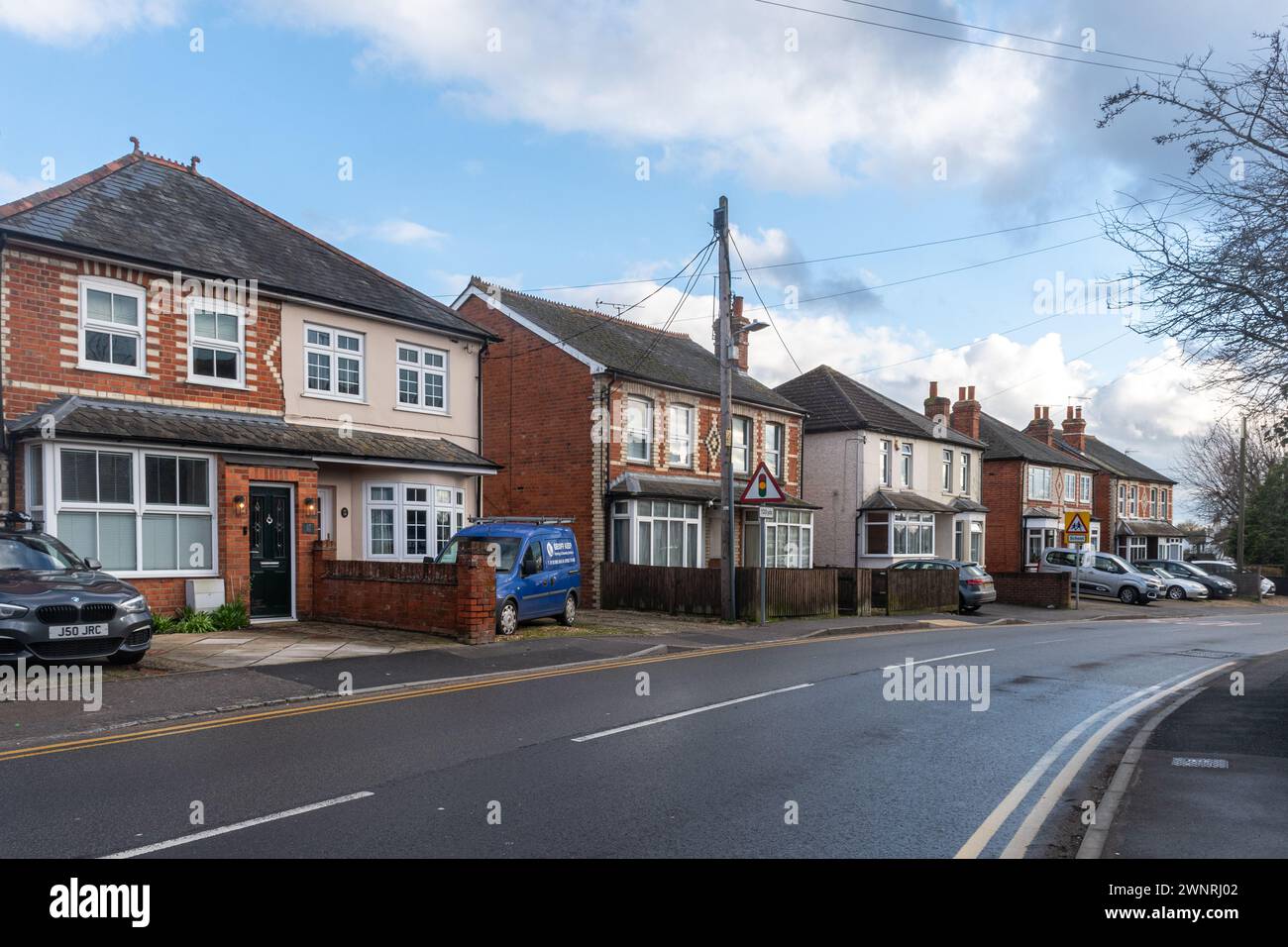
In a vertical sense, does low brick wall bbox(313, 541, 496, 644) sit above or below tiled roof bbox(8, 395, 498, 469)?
below

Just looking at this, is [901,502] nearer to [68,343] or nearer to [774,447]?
[774,447]

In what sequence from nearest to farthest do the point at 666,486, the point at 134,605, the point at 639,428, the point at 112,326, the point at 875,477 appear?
the point at 134,605
the point at 112,326
the point at 666,486
the point at 639,428
the point at 875,477

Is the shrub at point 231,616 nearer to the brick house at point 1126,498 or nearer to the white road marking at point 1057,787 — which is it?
the white road marking at point 1057,787

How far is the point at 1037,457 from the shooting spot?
47031 mm

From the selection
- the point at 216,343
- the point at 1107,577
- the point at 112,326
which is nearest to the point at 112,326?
the point at 112,326

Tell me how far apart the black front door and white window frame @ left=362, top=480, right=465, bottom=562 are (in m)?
2.38

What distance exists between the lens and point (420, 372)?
20672mm

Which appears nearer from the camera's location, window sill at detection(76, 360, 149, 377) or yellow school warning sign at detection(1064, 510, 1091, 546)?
window sill at detection(76, 360, 149, 377)

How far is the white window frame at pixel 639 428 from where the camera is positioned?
84.7 feet

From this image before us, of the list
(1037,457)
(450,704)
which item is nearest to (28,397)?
(450,704)

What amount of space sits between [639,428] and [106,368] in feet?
45.9

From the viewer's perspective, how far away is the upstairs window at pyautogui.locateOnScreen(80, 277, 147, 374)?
15.0m

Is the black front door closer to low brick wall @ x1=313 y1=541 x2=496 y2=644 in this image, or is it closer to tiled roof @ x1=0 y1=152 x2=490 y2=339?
low brick wall @ x1=313 y1=541 x2=496 y2=644

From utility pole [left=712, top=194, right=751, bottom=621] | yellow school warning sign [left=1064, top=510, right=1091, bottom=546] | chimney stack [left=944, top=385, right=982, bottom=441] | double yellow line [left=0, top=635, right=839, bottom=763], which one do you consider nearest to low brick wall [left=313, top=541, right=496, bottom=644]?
double yellow line [left=0, top=635, right=839, bottom=763]
